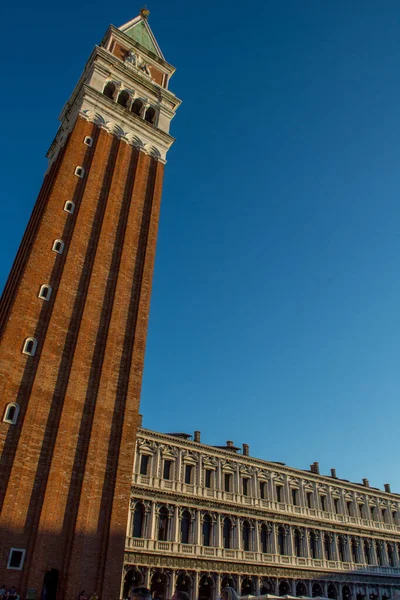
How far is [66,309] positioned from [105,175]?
1114cm

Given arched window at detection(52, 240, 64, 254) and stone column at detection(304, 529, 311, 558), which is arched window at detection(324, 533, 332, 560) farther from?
arched window at detection(52, 240, 64, 254)

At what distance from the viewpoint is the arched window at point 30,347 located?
76.4 feet

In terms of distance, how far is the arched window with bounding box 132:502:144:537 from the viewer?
3129 centimetres

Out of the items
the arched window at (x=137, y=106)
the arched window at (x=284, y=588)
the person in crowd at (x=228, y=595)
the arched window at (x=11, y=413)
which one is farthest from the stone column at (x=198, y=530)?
the arched window at (x=137, y=106)

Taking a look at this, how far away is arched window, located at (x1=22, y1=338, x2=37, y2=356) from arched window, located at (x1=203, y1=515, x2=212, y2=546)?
1951 centimetres

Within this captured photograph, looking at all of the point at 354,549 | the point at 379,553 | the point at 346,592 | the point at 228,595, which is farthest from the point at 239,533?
the point at 228,595

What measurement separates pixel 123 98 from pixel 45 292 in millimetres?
19502

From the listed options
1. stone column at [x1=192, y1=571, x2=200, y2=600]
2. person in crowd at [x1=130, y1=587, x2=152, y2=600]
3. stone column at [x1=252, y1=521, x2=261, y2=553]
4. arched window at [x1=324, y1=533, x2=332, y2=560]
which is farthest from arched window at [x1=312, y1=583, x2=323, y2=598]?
person in crowd at [x1=130, y1=587, x2=152, y2=600]

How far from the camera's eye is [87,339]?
2559cm

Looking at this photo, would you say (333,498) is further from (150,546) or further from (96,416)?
(96,416)

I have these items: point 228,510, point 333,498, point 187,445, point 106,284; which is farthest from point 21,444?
point 333,498

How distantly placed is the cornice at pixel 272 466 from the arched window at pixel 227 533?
4.62 metres

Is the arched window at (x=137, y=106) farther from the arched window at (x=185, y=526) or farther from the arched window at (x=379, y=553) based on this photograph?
the arched window at (x=379, y=553)

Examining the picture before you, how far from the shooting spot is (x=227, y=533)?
36062 mm
